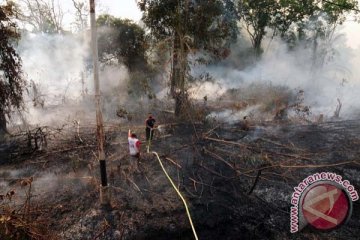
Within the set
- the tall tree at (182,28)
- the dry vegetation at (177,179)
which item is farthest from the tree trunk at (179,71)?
the dry vegetation at (177,179)

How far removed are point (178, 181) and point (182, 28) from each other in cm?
794

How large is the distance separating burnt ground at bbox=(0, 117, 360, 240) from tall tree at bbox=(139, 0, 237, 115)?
262 centimetres

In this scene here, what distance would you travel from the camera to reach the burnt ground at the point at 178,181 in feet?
22.7

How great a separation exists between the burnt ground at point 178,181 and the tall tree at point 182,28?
8.61 ft

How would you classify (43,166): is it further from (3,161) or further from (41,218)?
(41,218)

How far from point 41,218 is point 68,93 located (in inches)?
607

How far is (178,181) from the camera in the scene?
29.5ft

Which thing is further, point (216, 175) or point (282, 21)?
point (282, 21)

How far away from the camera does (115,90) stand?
20219 mm

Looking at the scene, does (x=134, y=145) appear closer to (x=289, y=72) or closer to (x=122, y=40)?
(x=122, y=40)

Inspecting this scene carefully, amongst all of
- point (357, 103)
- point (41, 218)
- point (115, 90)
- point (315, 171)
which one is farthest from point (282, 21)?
point (41, 218)

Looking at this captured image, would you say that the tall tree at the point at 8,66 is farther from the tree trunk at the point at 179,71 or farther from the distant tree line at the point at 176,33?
the tree trunk at the point at 179,71

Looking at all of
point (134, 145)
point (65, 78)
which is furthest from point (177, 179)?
point (65, 78)

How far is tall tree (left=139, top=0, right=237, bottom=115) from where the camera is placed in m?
14.0
